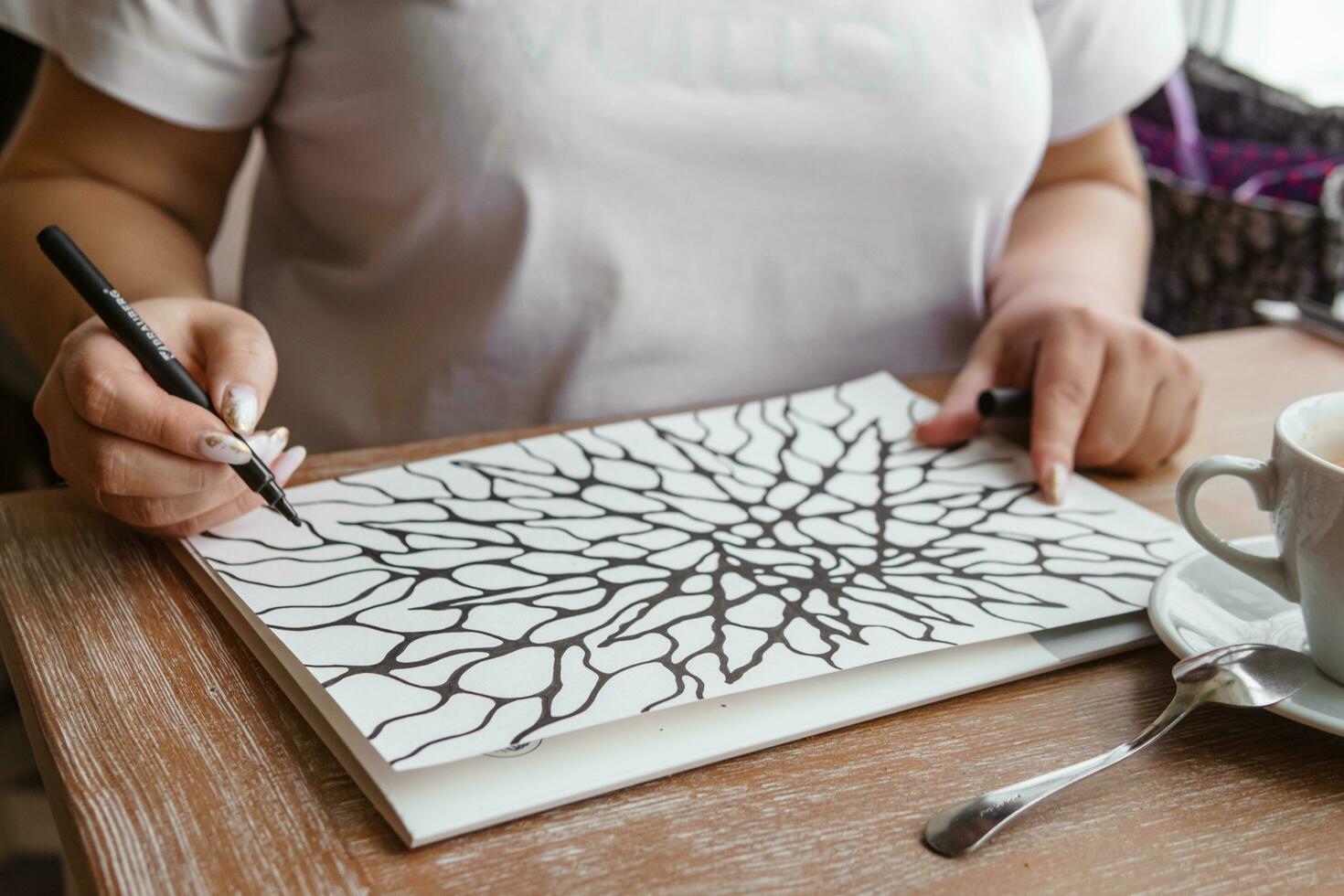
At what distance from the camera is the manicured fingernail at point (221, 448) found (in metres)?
0.42

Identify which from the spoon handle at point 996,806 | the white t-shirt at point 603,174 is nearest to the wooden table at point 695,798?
the spoon handle at point 996,806

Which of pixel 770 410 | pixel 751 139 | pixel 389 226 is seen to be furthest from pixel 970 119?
pixel 389 226

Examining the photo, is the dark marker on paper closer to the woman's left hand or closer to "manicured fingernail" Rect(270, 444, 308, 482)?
the woman's left hand

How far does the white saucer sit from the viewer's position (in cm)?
36

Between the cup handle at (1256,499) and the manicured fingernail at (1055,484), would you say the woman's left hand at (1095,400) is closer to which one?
the manicured fingernail at (1055,484)

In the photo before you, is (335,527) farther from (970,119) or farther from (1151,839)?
(970,119)

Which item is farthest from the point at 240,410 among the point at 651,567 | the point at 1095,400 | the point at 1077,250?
the point at 1077,250

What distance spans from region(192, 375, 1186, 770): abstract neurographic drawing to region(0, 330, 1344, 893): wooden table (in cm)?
2

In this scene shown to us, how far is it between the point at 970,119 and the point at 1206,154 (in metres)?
0.97

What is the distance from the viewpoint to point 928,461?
56cm

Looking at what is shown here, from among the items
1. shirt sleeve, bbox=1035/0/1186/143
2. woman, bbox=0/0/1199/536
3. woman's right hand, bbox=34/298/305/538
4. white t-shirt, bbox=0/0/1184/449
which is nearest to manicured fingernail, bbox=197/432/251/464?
woman's right hand, bbox=34/298/305/538

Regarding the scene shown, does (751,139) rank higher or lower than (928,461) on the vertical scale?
higher

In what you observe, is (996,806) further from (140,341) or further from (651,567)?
(140,341)

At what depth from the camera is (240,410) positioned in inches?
17.0
